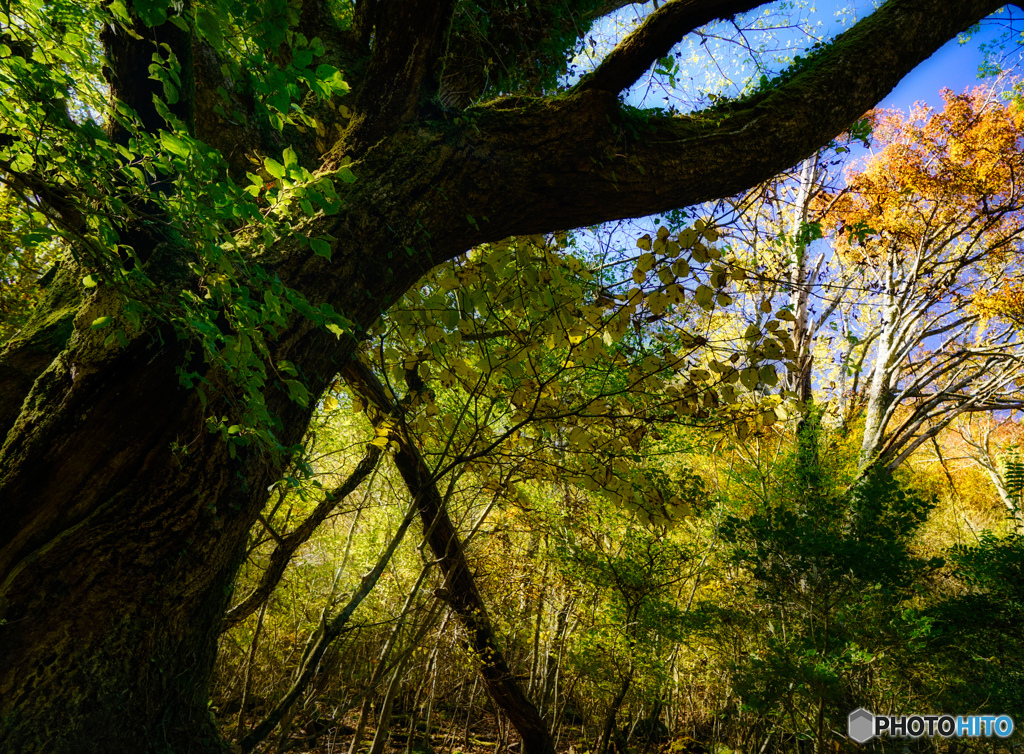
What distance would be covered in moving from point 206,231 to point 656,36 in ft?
4.40

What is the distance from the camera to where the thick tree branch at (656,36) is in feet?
4.84

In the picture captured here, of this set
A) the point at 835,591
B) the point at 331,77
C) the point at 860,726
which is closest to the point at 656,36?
the point at 331,77

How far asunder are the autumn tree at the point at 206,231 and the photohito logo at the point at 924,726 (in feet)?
15.4

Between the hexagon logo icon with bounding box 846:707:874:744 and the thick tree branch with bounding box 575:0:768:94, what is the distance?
16.3 feet

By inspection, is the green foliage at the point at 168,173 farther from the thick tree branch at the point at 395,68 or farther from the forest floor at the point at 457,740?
the forest floor at the point at 457,740

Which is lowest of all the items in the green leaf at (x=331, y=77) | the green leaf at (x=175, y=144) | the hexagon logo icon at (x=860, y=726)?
the hexagon logo icon at (x=860, y=726)

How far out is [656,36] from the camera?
1497 mm

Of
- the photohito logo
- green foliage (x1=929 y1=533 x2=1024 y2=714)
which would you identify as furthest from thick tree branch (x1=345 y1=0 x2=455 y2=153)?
the photohito logo

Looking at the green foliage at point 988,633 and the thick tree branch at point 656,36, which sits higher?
the thick tree branch at point 656,36

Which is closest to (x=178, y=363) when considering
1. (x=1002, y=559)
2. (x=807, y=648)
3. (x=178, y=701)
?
(x=178, y=701)

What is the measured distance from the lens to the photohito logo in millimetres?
Result: 3922

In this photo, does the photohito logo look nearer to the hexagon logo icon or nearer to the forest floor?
the hexagon logo icon

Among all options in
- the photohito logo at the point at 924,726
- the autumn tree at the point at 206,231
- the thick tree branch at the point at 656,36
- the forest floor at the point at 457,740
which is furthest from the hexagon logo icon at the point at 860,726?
the thick tree branch at the point at 656,36

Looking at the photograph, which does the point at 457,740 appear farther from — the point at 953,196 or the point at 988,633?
the point at 953,196
